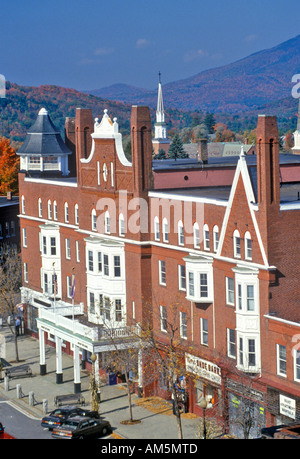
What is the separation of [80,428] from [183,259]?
12028 mm

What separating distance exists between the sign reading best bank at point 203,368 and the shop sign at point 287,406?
19.0 feet

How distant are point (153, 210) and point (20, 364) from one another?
18.5 metres

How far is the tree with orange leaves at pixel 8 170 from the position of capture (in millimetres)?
132500

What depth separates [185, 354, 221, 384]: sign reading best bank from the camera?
2056 inches

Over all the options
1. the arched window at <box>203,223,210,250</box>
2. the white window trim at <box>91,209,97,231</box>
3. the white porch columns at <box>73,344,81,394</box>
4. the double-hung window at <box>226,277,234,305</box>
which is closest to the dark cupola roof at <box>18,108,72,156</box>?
the white window trim at <box>91,209,97,231</box>

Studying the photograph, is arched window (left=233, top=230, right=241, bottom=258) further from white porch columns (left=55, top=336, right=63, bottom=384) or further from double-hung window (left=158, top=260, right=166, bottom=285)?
white porch columns (left=55, top=336, right=63, bottom=384)

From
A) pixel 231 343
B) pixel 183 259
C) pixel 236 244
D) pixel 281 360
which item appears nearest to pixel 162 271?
pixel 183 259

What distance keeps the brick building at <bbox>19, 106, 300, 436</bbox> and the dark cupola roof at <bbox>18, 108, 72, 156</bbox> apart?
0.31 m

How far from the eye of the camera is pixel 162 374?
58.1m

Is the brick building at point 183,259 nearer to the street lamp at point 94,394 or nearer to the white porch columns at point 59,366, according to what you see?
the white porch columns at point 59,366

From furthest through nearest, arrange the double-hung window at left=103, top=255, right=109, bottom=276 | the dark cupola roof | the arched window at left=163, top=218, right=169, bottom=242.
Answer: the dark cupola roof < the double-hung window at left=103, top=255, right=109, bottom=276 < the arched window at left=163, top=218, right=169, bottom=242

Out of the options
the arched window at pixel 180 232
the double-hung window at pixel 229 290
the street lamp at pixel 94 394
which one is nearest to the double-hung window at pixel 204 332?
the double-hung window at pixel 229 290

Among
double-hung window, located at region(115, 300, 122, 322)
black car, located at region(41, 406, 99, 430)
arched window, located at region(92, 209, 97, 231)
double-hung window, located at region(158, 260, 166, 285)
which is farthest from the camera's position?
arched window, located at region(92, 209, 97, 231)
